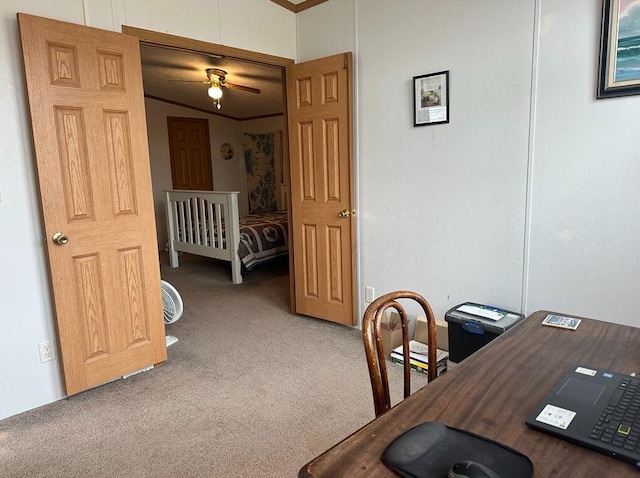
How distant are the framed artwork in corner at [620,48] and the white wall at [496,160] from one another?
45 mm

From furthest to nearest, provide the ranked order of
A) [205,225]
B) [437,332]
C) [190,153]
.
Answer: [190,153]
[205,225]
[437,332]

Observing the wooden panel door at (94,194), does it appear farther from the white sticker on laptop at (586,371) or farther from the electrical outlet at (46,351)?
the white sticker on laptop at (586,371)

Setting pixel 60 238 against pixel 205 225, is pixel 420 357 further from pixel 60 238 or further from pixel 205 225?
pixel 205 225

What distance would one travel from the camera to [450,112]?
2713 mm

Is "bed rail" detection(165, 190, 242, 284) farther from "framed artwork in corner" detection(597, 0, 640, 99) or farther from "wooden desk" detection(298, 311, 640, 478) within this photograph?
"wooden desk" detection(298, 311, 640, 478)

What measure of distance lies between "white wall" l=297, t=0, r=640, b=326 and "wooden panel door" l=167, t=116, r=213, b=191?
438cm

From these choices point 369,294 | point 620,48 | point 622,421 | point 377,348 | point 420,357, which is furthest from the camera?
point 369,294

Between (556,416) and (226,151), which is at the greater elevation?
(226,151)

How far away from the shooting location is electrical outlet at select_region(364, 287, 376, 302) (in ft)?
11.0

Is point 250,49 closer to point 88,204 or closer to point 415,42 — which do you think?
point 415,42

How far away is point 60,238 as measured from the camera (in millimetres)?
2318

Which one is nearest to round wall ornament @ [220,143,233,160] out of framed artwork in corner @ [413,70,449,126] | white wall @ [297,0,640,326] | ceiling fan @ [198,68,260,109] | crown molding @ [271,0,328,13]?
ceiling fan @ [198,68,260,109]

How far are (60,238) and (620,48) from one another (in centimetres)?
293

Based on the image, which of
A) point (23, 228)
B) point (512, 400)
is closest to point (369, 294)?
point (23, 228)
